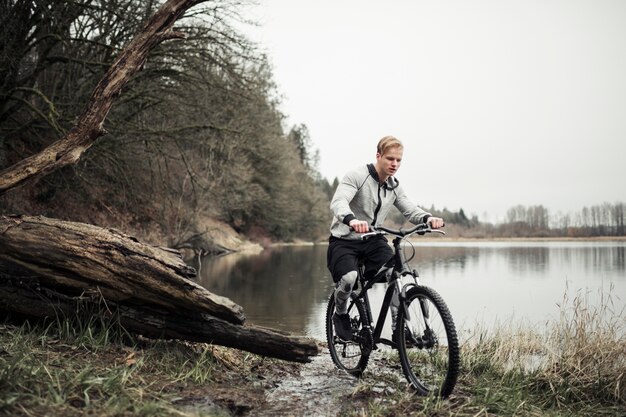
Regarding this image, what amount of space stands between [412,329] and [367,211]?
3.77 ft

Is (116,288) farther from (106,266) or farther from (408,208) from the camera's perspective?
(408,208)

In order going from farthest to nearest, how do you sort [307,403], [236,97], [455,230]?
[455,230]
[236,97]
[307,403]

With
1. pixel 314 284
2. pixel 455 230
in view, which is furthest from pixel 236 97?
pixel 455 230

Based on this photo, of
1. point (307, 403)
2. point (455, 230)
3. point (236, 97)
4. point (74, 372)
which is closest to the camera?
point (74, 372)

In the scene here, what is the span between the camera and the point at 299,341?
4043mm

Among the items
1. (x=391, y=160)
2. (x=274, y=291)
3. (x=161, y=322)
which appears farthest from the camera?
(x=274, y=291)

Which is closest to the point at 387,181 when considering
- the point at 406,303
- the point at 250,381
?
the point at 406,303

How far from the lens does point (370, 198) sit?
4422 millimetres

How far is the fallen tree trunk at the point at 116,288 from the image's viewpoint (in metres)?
3.93

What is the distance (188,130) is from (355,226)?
1014cm

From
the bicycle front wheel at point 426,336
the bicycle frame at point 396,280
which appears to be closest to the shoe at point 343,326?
the bicycle frame at point 396,280

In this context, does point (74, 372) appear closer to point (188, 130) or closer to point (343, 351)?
point (343, 351)

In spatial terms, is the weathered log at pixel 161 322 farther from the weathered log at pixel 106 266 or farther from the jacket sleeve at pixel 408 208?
the jacket sleeve at pixel 408 208

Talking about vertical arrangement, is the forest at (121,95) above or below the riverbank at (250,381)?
above
